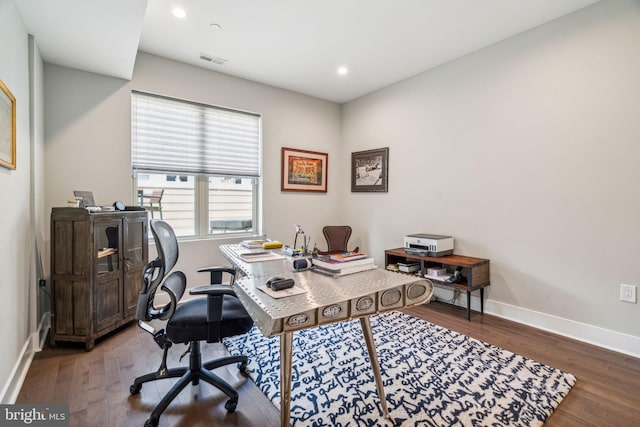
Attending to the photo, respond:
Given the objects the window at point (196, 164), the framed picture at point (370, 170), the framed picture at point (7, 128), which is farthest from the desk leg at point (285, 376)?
the framed picture at point (370, 170)

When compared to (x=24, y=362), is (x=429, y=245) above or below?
above

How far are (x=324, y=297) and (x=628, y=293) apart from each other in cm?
266

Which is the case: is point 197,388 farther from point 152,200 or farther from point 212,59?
point 212,59

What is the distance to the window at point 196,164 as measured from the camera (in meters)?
3.20

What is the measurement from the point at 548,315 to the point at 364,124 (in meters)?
3.22

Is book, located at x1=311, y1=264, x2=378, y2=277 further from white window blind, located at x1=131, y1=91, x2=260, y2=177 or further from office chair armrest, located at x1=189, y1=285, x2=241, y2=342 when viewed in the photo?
white window blind, located at x1=131, y1=91, x2=260, y2=177

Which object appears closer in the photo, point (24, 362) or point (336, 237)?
point (24, 362)

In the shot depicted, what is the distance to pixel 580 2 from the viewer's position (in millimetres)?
2377

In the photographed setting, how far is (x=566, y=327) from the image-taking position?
2592mm

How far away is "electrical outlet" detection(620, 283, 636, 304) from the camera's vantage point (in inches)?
89.4

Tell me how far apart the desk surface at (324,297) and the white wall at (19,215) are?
4.89 ft

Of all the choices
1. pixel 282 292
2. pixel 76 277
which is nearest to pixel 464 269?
pixel 282 292

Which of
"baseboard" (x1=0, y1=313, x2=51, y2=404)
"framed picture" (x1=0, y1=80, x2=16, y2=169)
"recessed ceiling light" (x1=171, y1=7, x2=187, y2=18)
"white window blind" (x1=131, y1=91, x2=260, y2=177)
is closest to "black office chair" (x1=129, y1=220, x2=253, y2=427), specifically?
"baseboard" (x1=0, y1=313, x2=51, y2=404)

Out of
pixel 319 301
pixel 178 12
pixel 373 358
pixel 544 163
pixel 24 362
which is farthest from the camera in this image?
pixel 544 163
